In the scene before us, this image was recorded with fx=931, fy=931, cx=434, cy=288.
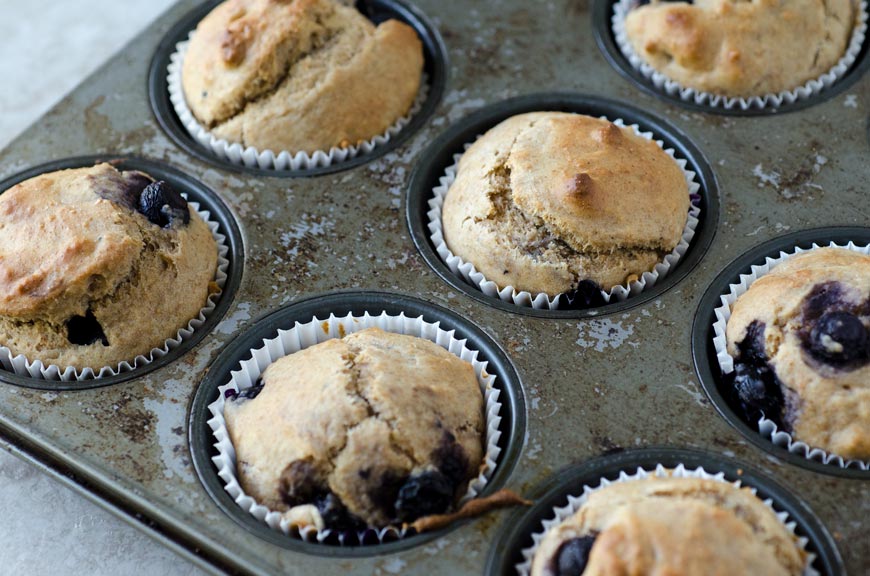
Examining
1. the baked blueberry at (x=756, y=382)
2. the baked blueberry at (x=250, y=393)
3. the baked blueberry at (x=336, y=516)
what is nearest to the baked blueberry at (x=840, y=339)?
the baked blueberry at (x=756, y=382)

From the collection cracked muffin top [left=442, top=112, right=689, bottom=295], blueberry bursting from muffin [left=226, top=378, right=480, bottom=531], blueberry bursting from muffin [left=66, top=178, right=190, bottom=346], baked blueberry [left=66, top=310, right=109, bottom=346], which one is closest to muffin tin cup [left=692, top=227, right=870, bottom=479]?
cracked muffin top [left=442, top=112, right=689, bottom=295]

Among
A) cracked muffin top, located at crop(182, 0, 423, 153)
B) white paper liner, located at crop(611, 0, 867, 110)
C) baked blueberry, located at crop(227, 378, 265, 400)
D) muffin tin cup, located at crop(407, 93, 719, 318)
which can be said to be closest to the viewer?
baked blueberry, located at crop(227, 378, 265, 400)

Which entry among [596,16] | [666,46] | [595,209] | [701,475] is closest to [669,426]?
[701,475]

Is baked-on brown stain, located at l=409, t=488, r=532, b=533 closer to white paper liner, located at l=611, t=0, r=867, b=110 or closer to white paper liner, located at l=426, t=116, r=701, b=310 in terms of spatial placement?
white paper liner, located at l=426, t=116, r=701, b=310

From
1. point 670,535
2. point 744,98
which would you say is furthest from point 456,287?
point 744,98

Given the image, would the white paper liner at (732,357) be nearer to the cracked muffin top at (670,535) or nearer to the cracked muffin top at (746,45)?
the cracked muffin top at (670,535)

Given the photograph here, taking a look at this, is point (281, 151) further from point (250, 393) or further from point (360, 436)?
point (360, 436)

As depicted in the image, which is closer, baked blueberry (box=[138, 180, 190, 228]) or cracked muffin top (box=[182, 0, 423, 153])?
baked blueberry (box=[138, 180, 190, 228])
